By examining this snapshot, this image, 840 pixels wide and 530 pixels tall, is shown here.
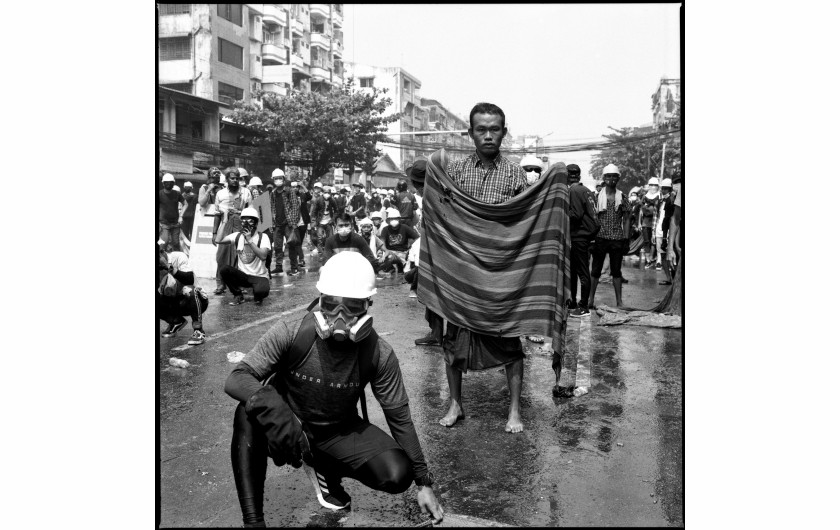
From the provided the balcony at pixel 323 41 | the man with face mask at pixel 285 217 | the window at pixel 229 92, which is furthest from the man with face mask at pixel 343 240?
the man with face mask at pixel 285 217

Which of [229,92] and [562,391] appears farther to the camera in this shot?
[229,92]

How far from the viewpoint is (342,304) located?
2787mm

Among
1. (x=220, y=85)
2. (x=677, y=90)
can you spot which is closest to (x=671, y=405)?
(x=677, y=90)

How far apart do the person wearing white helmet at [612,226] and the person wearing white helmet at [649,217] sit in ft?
12.9

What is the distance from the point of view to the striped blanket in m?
4.24

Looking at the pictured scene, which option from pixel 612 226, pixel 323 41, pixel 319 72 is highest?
pixel 319 72

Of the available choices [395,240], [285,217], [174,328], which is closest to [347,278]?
[174,328]

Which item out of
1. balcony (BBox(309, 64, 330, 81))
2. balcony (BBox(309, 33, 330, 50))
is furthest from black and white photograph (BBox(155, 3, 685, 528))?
balcony (BBox(309, 64, 330, 81))

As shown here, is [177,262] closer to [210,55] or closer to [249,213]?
[249,213]

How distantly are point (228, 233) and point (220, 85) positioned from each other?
3743 mm

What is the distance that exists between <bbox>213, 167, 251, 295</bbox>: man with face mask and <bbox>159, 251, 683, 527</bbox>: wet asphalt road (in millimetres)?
2417

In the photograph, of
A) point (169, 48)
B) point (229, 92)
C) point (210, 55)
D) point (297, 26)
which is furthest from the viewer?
point (297, 26)

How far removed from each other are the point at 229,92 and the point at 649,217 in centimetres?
792

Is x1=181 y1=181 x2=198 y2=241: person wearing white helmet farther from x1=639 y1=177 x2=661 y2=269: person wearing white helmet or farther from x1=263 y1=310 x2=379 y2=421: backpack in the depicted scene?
x1=639 y1=177 x2=661 y2=269: person wearing white helmet
